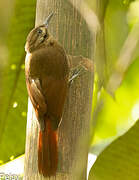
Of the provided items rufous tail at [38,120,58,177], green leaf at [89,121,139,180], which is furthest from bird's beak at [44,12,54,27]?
green leaf at [89,121,139,180]

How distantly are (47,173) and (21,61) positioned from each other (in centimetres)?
60

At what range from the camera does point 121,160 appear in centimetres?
92

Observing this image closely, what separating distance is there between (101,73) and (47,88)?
0.91m

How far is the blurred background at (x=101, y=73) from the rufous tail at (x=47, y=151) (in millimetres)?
199

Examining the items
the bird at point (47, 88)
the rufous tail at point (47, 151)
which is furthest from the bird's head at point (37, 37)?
the rufous tail at point (47, 151)

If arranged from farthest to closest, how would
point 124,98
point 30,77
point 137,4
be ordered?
1. point 30,77
2. point 137,4
3. point 124,98

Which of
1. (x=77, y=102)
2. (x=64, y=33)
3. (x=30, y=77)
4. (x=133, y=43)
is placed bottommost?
(x=77, y=102)

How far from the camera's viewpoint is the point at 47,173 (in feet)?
5.59

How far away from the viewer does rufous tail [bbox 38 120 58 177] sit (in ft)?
5.60

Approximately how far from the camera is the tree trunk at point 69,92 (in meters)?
1.86

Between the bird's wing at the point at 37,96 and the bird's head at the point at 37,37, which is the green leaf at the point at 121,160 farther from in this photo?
the bird's head at the point at 37,37

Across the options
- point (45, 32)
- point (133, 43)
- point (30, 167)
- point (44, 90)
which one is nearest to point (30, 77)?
point (44, 90)

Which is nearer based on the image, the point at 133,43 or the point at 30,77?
the point at 133,43

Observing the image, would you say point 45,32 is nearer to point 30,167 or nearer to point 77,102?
point 77,102
